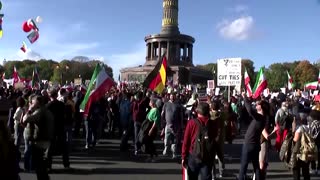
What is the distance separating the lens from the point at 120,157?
14461 millimetres

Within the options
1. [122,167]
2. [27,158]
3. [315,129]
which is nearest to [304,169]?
[315,129]

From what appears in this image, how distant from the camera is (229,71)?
61.1 ft

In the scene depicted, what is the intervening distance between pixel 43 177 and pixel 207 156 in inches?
128

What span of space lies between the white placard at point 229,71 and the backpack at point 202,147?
10.9 meters

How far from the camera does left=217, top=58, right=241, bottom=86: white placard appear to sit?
18516 mm

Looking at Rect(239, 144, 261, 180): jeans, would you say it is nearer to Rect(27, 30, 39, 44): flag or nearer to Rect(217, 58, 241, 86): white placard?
Rect(217, 58, 241, 86): white placard

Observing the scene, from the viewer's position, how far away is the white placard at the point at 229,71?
18.5 metres

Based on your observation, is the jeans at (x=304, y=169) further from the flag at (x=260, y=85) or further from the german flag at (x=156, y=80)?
the flag at (x=260, y=85)

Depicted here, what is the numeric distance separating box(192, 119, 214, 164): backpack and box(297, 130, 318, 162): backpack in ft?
10.0

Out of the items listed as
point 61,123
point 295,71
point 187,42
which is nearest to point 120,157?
point 61,123

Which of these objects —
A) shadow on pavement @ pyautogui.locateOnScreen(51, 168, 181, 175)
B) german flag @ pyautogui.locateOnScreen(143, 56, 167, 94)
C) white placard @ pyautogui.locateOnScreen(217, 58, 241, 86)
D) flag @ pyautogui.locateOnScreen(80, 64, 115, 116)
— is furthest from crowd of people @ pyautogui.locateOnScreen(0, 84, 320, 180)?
white placard @ pyautogui.locateOnScreen(217, 58, 241, 86)

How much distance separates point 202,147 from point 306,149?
3266mm

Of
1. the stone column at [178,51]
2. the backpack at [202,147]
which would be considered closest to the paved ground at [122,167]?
the backpack at [202,147]

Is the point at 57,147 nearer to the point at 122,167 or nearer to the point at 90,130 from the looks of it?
the point at 122,167
